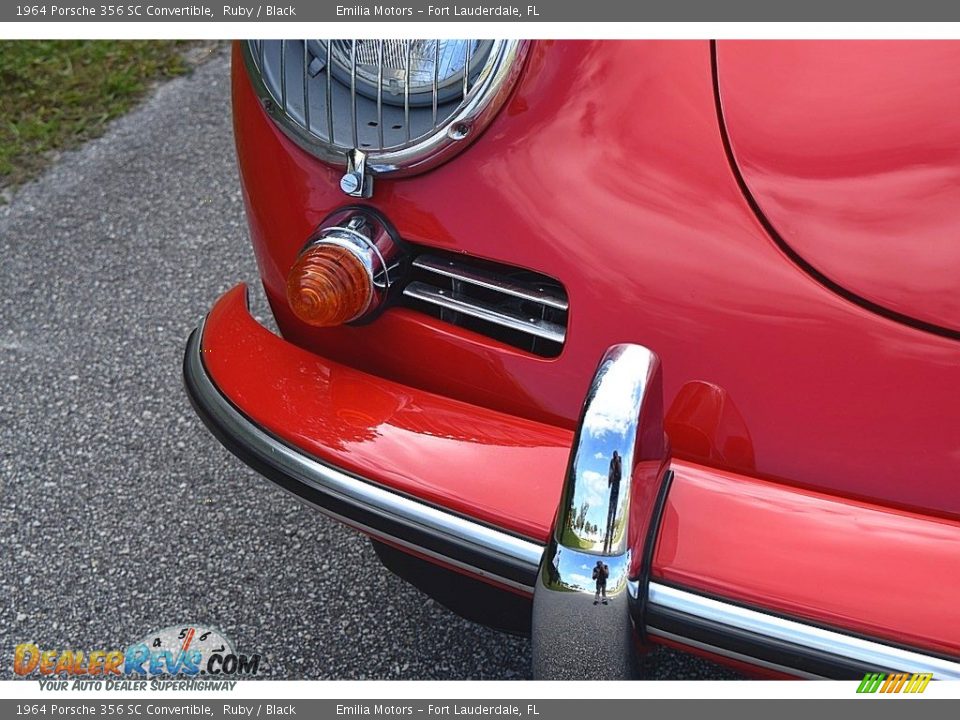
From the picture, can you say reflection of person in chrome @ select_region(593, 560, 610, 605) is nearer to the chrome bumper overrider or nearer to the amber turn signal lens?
the chrome bumper overrider

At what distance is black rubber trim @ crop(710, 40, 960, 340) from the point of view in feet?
3.12

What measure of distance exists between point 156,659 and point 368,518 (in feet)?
2.25

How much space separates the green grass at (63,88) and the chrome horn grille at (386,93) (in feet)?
6.31

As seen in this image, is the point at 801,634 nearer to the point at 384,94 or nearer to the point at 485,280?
the point at 485,280

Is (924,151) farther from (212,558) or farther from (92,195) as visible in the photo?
(92,195)

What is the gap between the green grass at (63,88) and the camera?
2914 mm

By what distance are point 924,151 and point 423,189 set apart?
54cm

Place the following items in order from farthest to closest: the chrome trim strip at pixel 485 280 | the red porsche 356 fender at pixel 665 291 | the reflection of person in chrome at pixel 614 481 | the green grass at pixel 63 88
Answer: the green grass at pixel 63 88
the chrome trim strip at pixel 485 280
the red porsche 356 fender at pixel 665 291
the reflection of person in chrome at pixel 614 481

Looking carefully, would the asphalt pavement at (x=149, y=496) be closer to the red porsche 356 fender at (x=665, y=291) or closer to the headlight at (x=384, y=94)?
the red porsche 356 fender at (x=665, y=291)

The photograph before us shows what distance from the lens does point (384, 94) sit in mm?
1164

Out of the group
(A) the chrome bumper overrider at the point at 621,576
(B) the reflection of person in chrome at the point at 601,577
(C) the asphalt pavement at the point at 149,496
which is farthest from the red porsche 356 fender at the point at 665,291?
(C) the asphalt pavement at the point at 149,496

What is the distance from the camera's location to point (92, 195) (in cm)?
272
